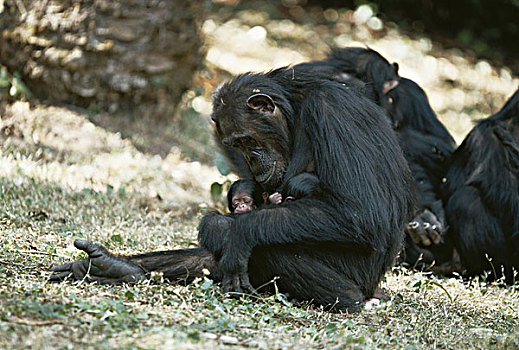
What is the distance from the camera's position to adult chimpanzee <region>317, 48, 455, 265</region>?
22.1 feet

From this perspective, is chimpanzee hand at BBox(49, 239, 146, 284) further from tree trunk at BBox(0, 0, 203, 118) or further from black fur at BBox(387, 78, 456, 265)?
tree trunk at BBox(0, 0, 203, 118)

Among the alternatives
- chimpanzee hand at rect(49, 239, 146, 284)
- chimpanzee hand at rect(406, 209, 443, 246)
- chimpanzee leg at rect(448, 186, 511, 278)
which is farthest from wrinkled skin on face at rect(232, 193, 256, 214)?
chimpanzee leg at rect(448, 186, 511, 278)

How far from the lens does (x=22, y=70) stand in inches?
350

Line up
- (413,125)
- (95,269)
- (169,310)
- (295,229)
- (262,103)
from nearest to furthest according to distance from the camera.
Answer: (169,310) → (295,229) → (95,269) → (262,103) → (413,125)

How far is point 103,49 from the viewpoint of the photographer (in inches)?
352

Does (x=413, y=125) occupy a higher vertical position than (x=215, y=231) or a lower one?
lower

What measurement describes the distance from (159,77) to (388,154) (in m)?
5.65

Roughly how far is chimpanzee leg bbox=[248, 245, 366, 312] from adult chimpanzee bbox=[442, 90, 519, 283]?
2.42m

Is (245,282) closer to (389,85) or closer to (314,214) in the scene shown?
(314,214)

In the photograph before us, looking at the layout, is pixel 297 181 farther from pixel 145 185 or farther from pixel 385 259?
pixel 145 185

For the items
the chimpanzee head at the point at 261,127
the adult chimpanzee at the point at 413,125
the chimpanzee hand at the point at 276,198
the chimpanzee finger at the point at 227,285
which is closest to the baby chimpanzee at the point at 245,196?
the chimpanzee head at the point at 261,127

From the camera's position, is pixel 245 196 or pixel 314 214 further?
pixel 245 196

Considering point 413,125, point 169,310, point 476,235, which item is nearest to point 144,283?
point 169,310

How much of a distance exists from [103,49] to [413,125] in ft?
13.8
